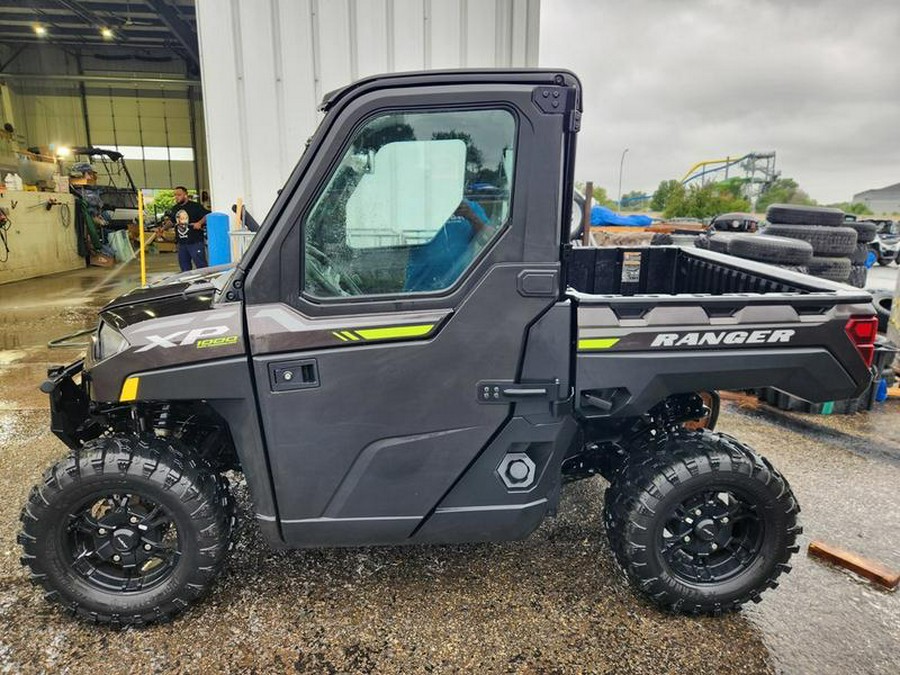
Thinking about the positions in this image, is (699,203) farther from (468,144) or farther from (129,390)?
(129,390)

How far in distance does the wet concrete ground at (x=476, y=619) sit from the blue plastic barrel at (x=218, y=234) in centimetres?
309

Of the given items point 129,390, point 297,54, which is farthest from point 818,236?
point 129,390

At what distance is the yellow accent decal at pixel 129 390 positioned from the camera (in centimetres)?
207

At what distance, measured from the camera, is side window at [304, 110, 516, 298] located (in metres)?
1.99

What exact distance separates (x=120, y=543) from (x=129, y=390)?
645 mm

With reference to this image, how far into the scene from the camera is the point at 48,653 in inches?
83.3

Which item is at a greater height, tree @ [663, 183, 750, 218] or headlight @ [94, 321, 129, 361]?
tree @ [663, 183, 750, 218]

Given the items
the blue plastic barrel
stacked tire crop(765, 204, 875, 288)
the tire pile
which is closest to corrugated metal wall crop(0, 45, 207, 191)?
the blue plastic barrel

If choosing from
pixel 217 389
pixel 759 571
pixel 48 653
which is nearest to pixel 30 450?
pixel 48 653

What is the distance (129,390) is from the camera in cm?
208

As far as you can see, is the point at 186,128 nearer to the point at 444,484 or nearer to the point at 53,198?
the point at 53,198

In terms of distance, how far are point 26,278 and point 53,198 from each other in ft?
7.90

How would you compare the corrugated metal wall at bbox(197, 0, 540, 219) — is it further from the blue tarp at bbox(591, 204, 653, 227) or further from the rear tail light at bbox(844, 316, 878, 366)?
the blue tarp at bbox(591, 204, 653, 227)

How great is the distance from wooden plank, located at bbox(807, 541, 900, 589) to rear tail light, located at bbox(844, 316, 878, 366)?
1.04m
